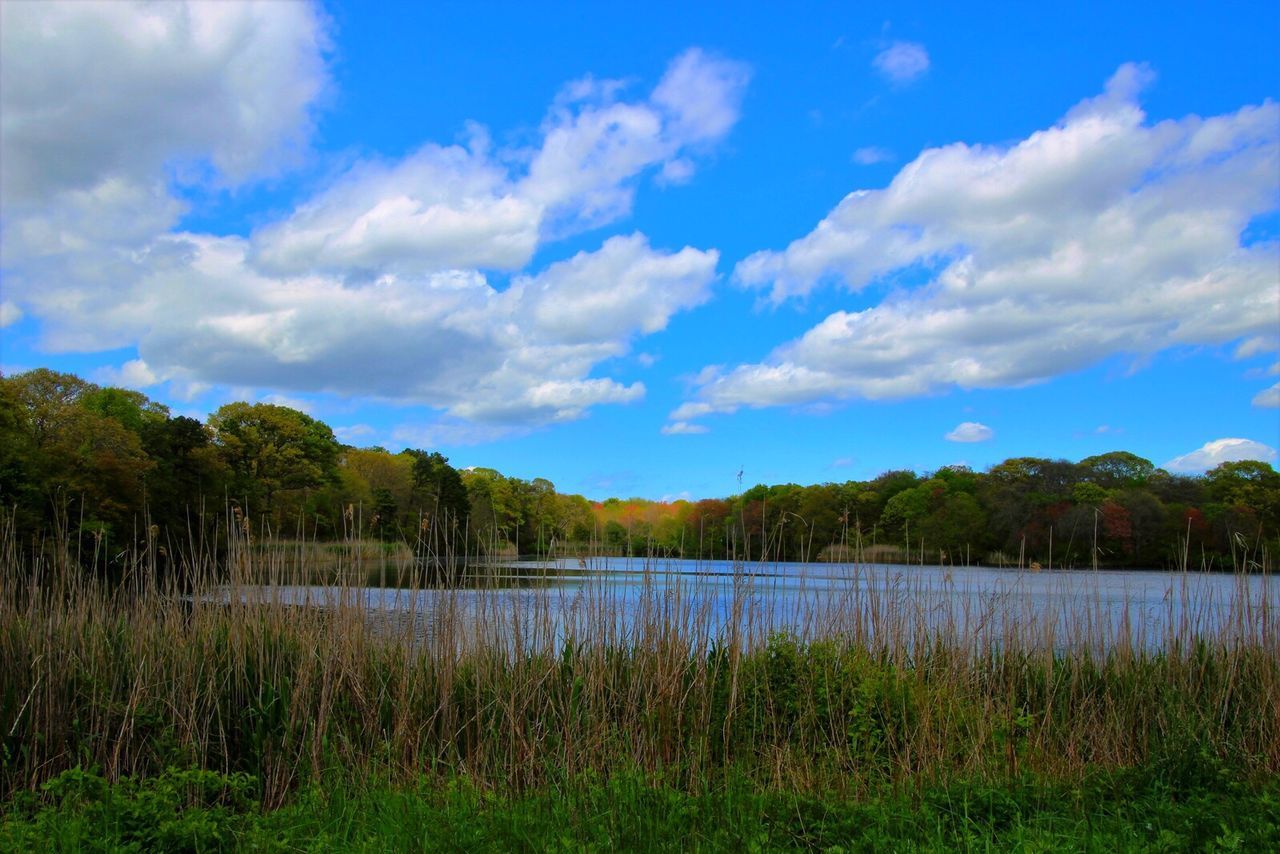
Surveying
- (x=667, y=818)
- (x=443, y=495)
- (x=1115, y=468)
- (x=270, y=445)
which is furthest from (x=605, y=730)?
(x=1115, y=468)

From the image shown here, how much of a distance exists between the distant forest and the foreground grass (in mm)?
2230

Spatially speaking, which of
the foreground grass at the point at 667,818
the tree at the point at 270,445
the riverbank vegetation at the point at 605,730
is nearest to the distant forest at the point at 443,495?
the tree at the point at 270,445

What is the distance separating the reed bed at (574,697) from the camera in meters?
5.72

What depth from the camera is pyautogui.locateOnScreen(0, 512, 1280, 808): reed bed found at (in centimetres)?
572

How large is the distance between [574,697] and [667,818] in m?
2.22

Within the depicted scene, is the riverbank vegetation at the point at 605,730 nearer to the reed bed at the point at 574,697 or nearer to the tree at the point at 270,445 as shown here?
the reed bed at the point at 574,697

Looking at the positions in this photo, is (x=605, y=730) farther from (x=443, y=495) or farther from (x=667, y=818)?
(x=443, y=495)

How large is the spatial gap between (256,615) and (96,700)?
1.33m

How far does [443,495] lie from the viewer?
141 ft

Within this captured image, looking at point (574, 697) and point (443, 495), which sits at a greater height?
point (443, 495)

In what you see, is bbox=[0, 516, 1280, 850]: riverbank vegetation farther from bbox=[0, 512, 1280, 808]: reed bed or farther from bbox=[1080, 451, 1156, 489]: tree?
bbox=[1080, 451, 1156, 489]: tree

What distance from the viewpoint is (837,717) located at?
6.71 meters

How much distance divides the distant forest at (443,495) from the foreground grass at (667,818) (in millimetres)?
2230

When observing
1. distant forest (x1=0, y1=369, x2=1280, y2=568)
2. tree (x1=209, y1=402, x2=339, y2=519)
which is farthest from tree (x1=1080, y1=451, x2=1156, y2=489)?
tree (x1=209, y1=402, x2=339, y2=519)
